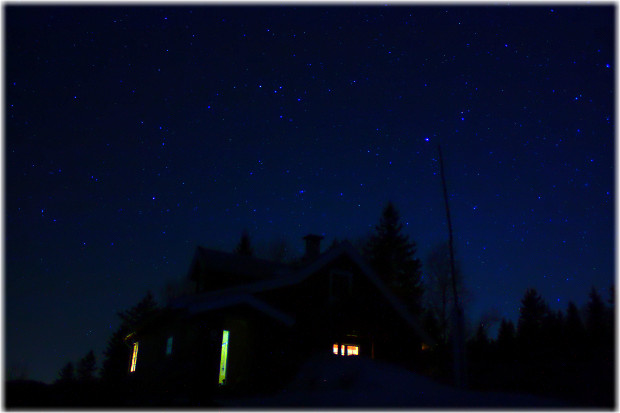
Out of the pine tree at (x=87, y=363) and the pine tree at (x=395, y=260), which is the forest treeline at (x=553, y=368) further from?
the pine tree at (x=87, y=363)

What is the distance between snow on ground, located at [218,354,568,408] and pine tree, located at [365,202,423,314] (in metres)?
23.2

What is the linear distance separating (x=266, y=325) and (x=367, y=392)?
18.5 feet

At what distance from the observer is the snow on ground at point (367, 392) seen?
10719 mm

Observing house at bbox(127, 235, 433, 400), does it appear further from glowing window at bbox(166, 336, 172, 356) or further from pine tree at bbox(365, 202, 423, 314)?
pine tree at bbox(365, 202, 423, 314)

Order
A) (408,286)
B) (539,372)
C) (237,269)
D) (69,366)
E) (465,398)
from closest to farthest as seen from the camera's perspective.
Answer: (465,398) → (539,372) → (237,269) → (408,286) → (69,366)

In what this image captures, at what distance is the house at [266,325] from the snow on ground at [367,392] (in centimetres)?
130

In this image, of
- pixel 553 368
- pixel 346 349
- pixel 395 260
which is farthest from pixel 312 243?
pixel 395 260

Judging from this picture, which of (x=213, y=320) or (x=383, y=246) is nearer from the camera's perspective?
(x=213, y=320)

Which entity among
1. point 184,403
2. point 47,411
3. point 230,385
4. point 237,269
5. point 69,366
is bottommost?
point 69,366

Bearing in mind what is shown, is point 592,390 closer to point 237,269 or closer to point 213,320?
point 213,320

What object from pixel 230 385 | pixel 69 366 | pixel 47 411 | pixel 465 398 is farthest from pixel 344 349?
pixel 69 366

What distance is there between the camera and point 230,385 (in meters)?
16.4

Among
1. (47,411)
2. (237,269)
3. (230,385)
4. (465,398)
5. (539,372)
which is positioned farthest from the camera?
(237,269)

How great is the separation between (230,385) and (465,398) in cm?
855
